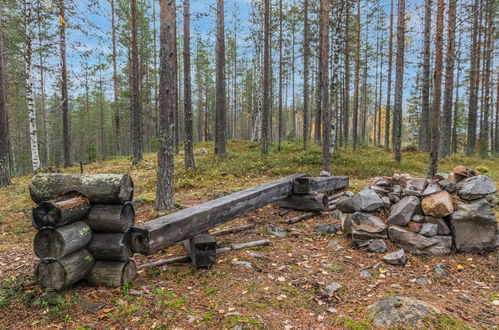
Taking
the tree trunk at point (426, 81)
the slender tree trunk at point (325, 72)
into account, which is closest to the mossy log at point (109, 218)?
the slender tree trunk at point (325, 72)

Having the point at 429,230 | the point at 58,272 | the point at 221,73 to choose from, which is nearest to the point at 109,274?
the point at 58,272

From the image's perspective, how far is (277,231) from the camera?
20.1 feet

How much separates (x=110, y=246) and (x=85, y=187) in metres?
0.86

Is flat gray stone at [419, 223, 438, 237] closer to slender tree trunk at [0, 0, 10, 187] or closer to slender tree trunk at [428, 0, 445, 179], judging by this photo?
slender tree trunk at [428, 0, 445, 179]

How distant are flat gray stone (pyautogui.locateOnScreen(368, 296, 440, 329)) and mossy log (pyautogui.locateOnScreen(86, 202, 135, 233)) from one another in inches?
129

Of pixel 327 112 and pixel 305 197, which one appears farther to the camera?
pixel 327 112

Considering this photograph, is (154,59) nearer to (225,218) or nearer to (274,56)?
(274,56)

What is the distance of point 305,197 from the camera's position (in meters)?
7.28

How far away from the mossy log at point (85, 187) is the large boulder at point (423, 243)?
16.0 feet

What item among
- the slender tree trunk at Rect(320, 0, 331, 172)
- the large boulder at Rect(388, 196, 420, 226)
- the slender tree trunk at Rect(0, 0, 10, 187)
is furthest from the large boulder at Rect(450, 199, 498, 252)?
the slender tree trunk at Rect(0, 0, 10, 187)

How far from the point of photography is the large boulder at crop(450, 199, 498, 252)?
16.6 ft

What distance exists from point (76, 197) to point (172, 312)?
6.38ft

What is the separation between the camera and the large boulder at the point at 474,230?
16.6 ft

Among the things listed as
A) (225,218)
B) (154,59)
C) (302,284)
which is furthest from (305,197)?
(154,59)
